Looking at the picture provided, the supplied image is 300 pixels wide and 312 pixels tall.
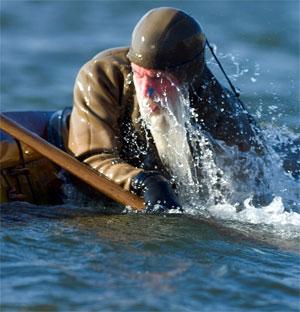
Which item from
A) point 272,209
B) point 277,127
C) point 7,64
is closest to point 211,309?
point 272,209

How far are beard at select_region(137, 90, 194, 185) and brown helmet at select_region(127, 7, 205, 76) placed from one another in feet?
0.71

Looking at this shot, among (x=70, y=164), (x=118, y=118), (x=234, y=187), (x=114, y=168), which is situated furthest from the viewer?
(x=234, y=187)

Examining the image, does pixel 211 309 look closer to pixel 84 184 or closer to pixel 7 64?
pixel 84 184

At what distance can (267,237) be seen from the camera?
587cm

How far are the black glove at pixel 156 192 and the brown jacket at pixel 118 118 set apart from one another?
10cm

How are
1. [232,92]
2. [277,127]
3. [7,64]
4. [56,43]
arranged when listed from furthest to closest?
[56,43] < [7,64] < [277,127] < [232,92]

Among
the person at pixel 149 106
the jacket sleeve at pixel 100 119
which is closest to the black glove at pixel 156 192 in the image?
the person at pixel 149 106

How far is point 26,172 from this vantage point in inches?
252

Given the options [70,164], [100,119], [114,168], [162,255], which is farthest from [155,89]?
[162,255]

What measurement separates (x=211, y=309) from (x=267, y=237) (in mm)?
1075

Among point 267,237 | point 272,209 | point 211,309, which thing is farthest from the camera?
point 272,209

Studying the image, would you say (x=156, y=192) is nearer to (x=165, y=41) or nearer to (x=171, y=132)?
(x=171, y=132)

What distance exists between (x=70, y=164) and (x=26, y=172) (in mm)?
390

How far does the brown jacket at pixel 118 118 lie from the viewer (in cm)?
629
